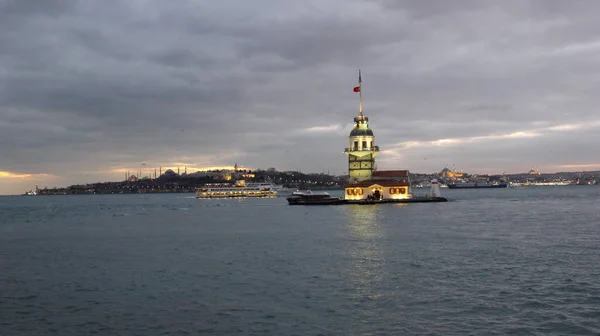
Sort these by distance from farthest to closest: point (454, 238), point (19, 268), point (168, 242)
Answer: point (168, 242) → point (454, 238) → point (19, 268)

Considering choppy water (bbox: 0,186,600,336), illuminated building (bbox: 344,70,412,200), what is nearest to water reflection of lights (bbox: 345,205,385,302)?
choppy water (bbox: 0,186,600,336)

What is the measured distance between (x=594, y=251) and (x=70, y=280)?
28.9m

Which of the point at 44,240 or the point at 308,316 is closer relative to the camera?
the point at 308,316

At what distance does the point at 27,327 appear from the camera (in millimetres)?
19297

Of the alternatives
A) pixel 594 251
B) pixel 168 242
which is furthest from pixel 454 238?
pixel 168 242

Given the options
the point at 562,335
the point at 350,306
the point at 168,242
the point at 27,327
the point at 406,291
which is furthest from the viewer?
the point at 168,242

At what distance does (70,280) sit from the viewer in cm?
2814

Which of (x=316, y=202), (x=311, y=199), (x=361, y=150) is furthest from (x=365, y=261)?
(x=361, y=150)

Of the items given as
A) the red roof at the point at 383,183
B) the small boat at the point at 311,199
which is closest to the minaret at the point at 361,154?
the small boat at the point at 311,199

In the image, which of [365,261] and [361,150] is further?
[361,150]

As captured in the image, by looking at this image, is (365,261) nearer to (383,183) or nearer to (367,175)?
(383,183)

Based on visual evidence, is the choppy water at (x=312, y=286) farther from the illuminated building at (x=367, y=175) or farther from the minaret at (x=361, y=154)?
the minaret at (x=361, y=154)

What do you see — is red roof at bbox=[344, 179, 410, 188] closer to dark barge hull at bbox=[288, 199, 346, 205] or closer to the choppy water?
dark barge hull at bbox=[288, 199, 346, 205]

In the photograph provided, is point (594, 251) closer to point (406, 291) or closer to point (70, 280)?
point (406, 291)
